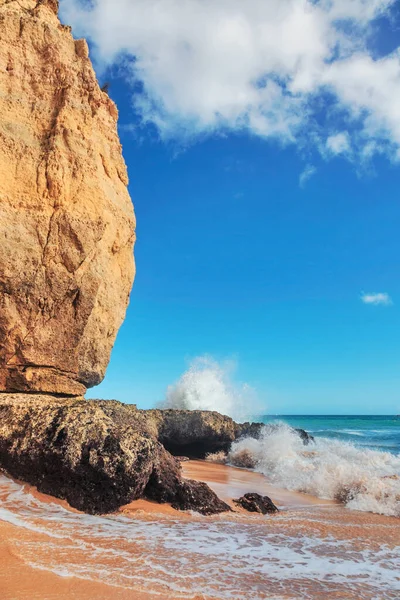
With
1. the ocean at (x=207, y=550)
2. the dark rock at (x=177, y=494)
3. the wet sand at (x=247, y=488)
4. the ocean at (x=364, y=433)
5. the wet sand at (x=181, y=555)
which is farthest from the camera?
the ocean at (x=364, y=433)

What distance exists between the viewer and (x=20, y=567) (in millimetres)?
3295

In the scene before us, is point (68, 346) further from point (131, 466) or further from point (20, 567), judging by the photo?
point (20, 567)

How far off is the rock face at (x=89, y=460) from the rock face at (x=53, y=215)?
2437 mm

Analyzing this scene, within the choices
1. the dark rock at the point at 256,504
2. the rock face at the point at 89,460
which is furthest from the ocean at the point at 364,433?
the rock face at the point at 89,460

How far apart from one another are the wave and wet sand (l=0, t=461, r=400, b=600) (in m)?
1.52

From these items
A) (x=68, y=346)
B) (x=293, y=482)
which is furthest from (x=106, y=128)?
(x=293, y=482)

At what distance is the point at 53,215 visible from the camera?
8.97 meters

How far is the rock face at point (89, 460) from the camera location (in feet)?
17.0

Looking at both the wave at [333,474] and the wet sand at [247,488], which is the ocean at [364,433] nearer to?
the wave at [333,474]

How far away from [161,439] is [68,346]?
657 cm

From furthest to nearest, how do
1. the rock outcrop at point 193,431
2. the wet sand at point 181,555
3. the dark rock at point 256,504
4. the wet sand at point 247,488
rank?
the rock outcrop at point 193,431 < the wet sand at point 247,488 < the dark rock at point 256,504 < the wet sand at point 181,555

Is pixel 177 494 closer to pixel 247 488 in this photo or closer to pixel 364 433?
pixel 247 488

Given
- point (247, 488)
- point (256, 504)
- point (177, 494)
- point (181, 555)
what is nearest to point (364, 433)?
point (247, 488)

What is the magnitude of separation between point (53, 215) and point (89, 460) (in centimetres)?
563
